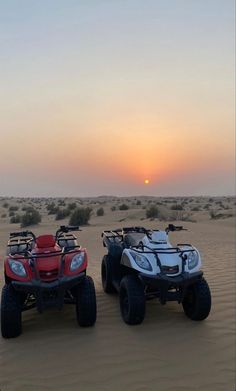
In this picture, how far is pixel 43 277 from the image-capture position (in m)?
5.77

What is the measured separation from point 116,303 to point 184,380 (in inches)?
112

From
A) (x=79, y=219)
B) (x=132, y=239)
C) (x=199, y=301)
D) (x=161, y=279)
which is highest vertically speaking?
(x=132, y=239)

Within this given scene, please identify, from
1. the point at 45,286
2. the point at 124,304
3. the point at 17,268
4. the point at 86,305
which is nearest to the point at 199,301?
the point at 124,304

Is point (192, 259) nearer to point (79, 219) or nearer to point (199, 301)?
point (199, 301)

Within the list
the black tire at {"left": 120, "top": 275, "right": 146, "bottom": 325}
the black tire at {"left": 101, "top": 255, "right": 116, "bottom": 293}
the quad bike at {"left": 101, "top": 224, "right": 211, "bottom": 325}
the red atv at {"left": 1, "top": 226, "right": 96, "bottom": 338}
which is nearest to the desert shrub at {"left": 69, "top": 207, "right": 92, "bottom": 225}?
the black tire at {"left": 101, "top": 255, "right": 116, "bottom": 293}

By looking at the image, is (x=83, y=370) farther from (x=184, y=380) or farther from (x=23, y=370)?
(x=184, y=380)

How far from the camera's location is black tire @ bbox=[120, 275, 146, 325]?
233 inches

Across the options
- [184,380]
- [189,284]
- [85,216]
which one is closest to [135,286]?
[189,284]

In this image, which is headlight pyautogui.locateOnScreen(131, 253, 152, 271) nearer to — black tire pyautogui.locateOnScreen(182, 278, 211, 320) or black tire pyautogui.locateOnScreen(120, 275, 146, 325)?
black tire pyautogui.locateOnScreen(120, 275, 146, 325)

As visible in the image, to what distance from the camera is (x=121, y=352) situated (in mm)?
5250

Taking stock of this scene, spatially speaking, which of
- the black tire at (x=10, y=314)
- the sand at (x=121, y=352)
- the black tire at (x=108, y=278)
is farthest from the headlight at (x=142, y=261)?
the black tire at (x=10, y=314)

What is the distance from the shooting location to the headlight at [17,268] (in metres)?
5.72

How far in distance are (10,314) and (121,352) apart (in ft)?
5.17

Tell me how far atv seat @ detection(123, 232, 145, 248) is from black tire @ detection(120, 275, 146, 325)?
0.97 metres
